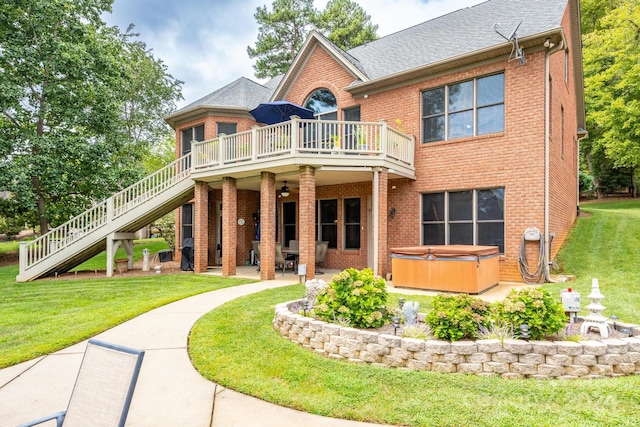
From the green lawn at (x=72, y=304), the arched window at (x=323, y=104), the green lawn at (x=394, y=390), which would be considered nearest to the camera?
the green lawn at (x=394, y=390)

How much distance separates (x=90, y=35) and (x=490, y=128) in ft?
55.4

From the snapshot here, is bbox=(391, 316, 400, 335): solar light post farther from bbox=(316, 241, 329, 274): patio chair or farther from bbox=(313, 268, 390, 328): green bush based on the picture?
bbox=(316, 241, 329, 274): patio chair

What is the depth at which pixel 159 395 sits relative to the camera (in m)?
3.59

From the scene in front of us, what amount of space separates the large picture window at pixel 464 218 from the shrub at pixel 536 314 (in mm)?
6387

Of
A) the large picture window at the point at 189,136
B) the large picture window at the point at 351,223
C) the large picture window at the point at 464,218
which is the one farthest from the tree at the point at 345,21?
the large picture window at the point at 464,218

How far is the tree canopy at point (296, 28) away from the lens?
2890cm

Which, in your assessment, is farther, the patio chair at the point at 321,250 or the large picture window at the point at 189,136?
the large picture window at the point at 189,136

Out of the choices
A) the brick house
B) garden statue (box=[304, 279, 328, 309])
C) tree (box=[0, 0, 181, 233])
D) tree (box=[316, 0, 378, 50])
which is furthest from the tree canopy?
garden statue (box=[304, 279, 328, 309])

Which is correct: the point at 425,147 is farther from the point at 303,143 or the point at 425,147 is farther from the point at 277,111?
the point at 277,111

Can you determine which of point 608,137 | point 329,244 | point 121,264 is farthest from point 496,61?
point 608,137

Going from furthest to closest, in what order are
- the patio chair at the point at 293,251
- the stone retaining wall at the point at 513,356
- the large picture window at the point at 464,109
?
the patio chair at the point at 293,251 → the large picture window at the point at 464,109 → the stone retaining wall at the point at 513,356

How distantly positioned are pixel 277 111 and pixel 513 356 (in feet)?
33.5

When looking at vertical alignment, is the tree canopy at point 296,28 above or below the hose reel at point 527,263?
above

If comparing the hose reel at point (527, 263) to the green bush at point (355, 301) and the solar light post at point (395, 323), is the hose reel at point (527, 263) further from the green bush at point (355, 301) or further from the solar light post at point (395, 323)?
the solar light post at point (395, 323)
